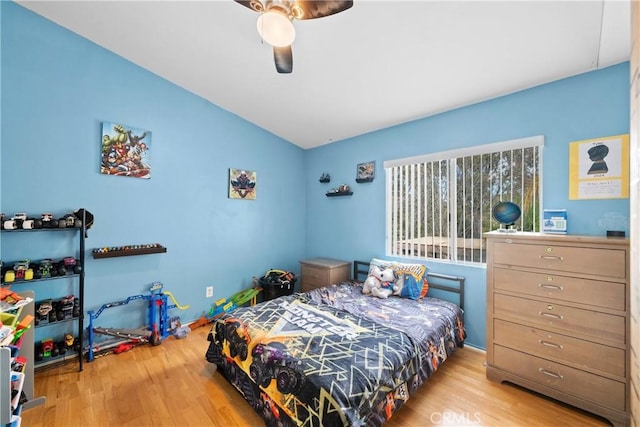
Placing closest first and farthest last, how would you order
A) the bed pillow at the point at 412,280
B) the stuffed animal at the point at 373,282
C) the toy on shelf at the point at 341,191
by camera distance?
the bed pillow at the point at 412,280 < the stuffed animal at the point at 373,282 < the toy on shelf at the point at 341,191

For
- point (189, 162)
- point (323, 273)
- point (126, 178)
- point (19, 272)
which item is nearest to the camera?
point (19, 272)

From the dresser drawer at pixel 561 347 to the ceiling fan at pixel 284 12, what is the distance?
2.61 meters

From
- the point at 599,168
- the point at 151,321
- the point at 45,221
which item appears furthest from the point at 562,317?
the point at 45,221

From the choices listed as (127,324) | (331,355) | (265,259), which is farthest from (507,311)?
(127,324)

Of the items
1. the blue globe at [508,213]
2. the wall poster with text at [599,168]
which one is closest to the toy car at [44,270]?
the blue globe at [508,213]

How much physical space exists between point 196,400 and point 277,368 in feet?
2.71

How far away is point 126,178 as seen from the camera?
2.88 meters

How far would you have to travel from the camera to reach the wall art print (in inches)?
146

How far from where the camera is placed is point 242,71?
110 inches

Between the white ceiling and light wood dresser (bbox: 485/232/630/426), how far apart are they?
1388mm

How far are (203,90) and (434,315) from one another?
3524 millimetres

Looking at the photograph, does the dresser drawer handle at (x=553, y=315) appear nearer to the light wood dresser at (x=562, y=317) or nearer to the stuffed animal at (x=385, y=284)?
the light wood dresser at (x=562, y=317)

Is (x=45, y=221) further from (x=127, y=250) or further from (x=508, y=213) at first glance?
(x=508, y=213)

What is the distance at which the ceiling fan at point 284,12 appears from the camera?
162cm
